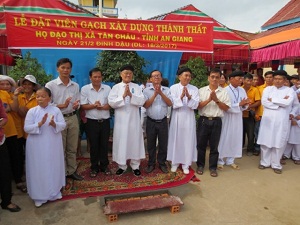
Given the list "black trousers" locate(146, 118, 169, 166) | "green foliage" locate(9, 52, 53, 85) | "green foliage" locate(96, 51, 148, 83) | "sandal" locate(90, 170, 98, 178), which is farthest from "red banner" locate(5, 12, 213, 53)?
"sandal" locate(90, 170, 98, 178)

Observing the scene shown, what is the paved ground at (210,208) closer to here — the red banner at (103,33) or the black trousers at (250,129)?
the black trousers at (250,129)

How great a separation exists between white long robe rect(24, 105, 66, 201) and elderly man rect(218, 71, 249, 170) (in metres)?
2.97

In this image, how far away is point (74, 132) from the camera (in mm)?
3680

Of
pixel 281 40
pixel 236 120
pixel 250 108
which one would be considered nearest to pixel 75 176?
pixel 236 120

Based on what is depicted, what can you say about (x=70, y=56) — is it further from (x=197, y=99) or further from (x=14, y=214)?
(x=14, y=214)

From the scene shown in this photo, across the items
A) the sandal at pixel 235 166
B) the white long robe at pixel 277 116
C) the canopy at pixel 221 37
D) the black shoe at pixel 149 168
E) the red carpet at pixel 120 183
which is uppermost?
the canopy at pixel 221 37

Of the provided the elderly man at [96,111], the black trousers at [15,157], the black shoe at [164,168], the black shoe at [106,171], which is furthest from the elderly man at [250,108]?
the black trousers at [15,157]

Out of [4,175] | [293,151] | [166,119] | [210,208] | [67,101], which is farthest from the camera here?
[293,151]

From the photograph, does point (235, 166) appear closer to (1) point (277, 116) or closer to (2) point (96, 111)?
(1) point (277, 116)

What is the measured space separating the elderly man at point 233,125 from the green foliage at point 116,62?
208cm

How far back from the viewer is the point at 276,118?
4.34 m

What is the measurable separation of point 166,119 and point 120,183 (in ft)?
4.40

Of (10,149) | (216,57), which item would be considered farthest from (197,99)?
(216,57)

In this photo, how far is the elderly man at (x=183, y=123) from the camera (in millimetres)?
3927
